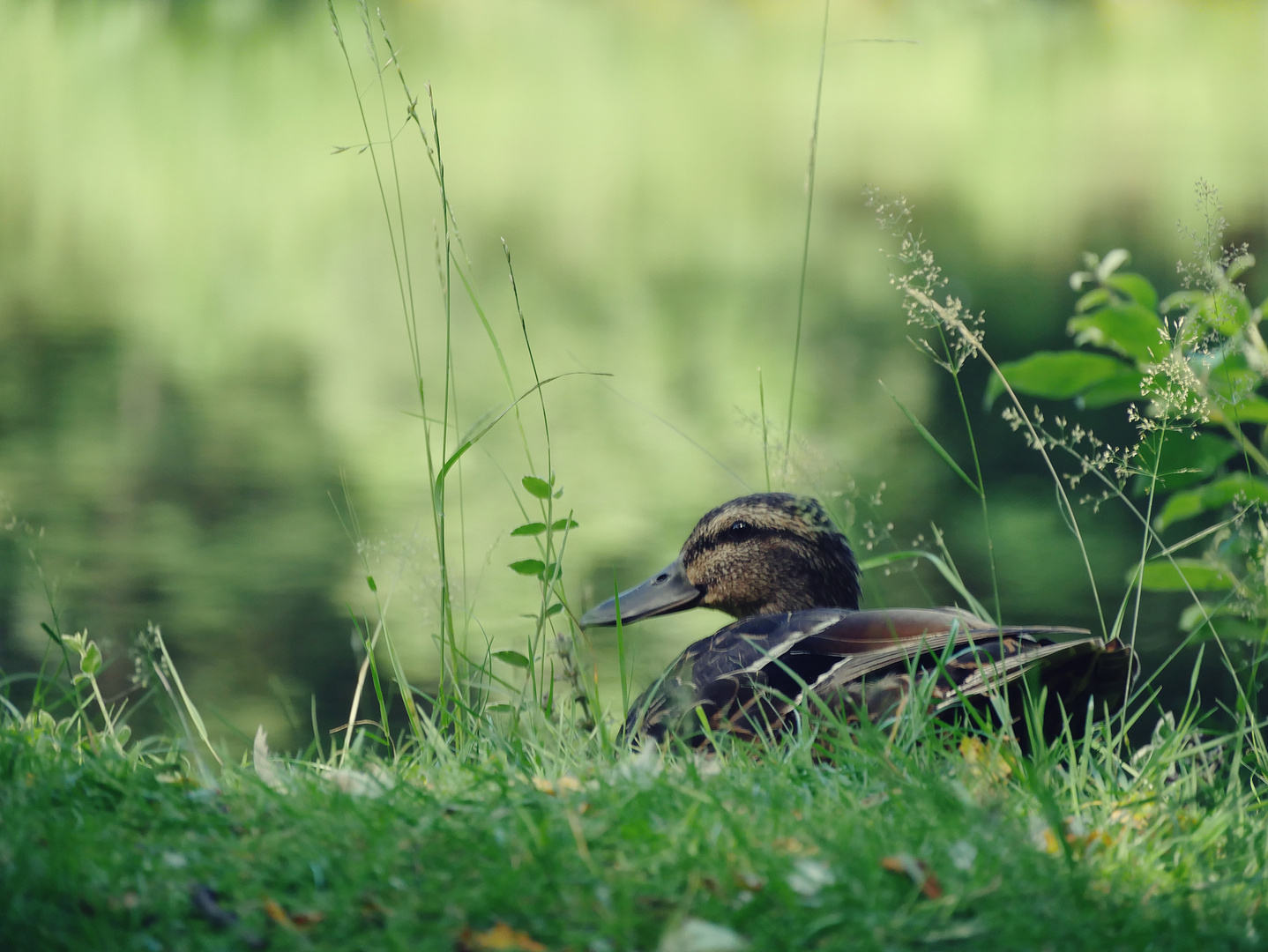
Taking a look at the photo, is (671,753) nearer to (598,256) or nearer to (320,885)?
(320,885)

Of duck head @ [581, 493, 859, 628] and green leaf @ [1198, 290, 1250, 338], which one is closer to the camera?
green leaf @ [1198, 290, 1250, 338]

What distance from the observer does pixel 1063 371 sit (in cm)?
306

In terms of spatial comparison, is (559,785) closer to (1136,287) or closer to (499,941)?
(499,941)

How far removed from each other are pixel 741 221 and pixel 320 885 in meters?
20.0

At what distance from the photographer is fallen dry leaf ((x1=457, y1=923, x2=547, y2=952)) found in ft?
5.56

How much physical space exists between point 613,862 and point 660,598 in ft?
6.84

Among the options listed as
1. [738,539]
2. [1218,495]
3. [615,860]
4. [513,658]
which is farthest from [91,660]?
[1218,495]

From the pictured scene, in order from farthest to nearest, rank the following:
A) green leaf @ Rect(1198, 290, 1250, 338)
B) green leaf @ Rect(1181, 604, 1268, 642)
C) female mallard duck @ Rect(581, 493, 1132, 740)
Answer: green leaf @ Rect(1181, 604, 1268, 642) → green leaf @ Rect(1198, 290, 1250, 338) → female mallard duck @ Rect(581, 493, 1132, 740)

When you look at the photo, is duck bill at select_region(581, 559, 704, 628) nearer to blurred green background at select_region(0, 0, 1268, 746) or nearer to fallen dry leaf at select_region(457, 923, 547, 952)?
blurred green background at select_region(0, 0, 1268, 746)

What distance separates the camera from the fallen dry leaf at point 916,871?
1.82 m

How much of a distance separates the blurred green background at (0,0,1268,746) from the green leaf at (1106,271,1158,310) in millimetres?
763

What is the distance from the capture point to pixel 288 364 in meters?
14.4

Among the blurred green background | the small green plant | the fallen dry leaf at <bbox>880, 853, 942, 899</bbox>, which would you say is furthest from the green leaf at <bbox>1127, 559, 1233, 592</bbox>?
the fallen dry leaf at <bbox>880, 853, 942, 899</bbox>

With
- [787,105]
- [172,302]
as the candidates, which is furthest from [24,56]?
[787,105]
